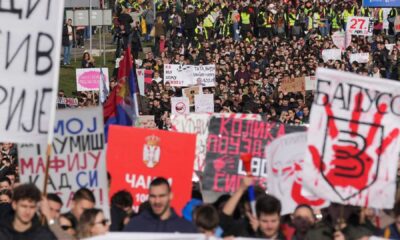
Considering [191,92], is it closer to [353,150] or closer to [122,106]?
[122,106]

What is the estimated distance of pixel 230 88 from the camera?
32938 mm

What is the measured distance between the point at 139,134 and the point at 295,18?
112 feet

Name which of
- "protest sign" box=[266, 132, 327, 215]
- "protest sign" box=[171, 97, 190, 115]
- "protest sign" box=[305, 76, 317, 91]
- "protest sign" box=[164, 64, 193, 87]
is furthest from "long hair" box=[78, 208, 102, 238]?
"protest sign" box=[164, 64, 193, 87]

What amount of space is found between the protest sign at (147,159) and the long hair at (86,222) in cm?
224

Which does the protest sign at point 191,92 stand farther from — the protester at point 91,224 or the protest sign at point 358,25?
the protester at point 91,224

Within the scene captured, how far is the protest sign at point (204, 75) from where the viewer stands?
33438 mm

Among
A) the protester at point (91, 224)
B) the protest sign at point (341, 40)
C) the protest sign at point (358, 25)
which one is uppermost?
the protest sign at point (358, 25)

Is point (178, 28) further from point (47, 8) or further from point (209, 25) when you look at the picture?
point (47, 8)

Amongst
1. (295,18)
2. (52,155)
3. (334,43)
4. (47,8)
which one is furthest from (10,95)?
(295,18)

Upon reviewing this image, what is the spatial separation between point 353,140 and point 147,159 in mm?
2665

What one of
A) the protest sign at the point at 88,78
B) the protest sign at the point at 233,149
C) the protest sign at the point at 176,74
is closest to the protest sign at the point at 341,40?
the protest sign at the point at 176,74

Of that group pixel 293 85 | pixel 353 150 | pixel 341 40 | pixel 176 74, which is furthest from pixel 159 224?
pixel 341 40

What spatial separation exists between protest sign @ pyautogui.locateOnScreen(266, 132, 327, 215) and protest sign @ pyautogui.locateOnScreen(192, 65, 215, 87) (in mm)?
21335

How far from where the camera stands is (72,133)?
40.4 ft
